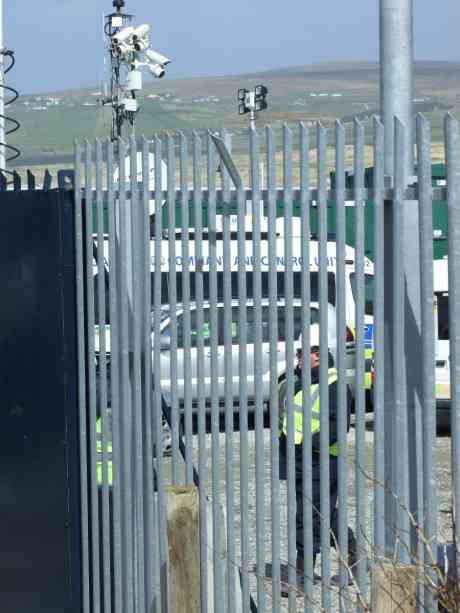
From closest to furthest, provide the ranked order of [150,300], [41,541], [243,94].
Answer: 1. [150,300]
2. [41,541]
3. [243,94]

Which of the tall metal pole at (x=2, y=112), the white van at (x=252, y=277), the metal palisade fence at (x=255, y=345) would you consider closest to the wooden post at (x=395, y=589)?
the metal palisade fence at (x=255, y=345)

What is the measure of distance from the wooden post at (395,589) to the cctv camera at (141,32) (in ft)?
75.2

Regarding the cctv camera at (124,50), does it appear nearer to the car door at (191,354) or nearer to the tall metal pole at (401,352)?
the car door at (191,354)

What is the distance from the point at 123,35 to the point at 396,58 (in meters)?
19.3

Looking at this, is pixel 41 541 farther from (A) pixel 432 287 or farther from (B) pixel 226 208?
(A) pixel 432 287

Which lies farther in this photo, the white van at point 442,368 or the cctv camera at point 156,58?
the cctv camera at point 156,58

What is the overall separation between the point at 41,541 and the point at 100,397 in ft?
2.92

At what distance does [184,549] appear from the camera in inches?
204

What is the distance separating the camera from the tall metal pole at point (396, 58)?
7.19m

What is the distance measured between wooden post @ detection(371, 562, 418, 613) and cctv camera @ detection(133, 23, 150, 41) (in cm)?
2291

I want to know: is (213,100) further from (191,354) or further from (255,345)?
(255,345)

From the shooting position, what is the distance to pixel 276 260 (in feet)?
15.9

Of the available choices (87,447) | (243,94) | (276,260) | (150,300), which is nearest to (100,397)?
(87,447)

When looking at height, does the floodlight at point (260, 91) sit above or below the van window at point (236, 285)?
above
